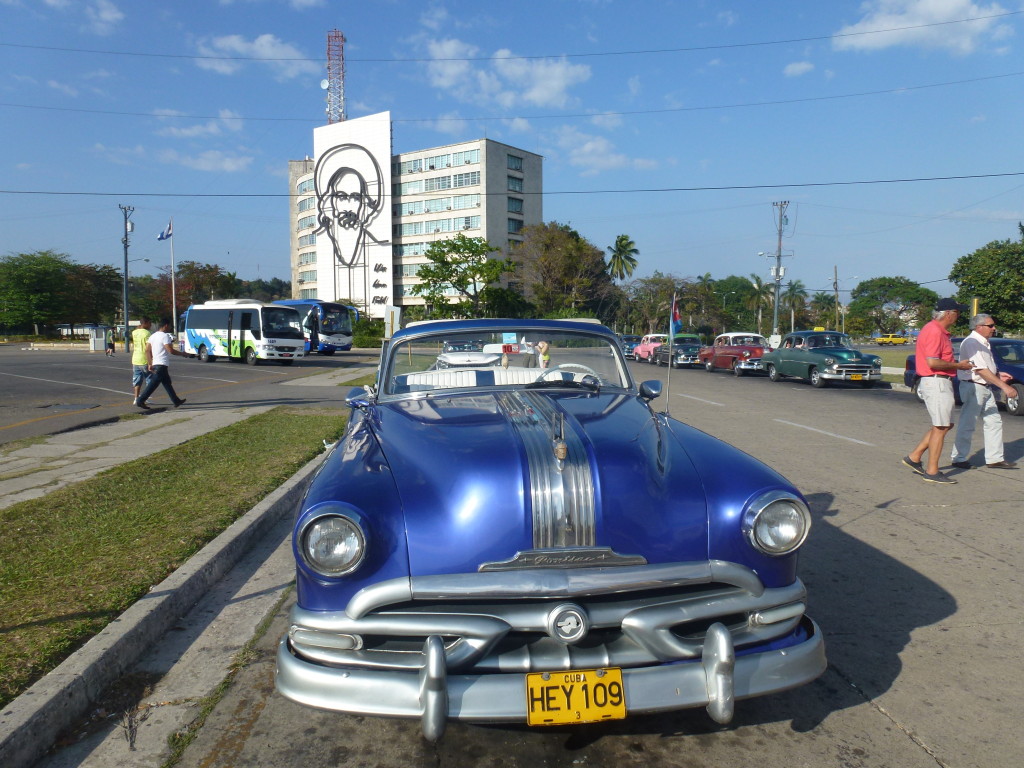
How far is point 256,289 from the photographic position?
13688 cm

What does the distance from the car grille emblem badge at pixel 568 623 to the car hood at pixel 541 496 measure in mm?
208

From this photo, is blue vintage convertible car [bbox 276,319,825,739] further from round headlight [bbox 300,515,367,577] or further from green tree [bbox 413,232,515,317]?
green tree [bbox 413,232,515,317]

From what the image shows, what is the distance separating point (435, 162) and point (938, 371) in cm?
7927

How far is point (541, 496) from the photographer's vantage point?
8.45 ft

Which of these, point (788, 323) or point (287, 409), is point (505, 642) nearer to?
point (287, 409)

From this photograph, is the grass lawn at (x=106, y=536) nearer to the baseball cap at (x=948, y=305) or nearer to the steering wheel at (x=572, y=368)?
the steering wheel at (x=572, y=368)

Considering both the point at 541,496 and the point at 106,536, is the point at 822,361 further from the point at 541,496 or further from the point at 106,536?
the point at 541,496

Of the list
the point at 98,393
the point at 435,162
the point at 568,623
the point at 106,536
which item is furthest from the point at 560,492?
the point at 435,162

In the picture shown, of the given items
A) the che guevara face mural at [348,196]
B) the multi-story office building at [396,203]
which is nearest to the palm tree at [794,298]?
the multi-story office building at [396,203]

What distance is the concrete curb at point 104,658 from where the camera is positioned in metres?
2.74

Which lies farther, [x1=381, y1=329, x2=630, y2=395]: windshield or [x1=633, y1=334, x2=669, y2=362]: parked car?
[x1=633, y1=334, x2=669, y2=362]: parked car

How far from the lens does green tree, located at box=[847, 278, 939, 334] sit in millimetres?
105438

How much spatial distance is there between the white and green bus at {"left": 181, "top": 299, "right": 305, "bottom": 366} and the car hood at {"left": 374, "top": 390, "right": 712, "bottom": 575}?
29.9 metres

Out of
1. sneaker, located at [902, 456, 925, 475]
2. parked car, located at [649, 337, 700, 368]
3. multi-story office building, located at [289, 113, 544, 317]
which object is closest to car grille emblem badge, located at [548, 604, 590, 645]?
sneaker, located at [902, 456, 925, 475]
